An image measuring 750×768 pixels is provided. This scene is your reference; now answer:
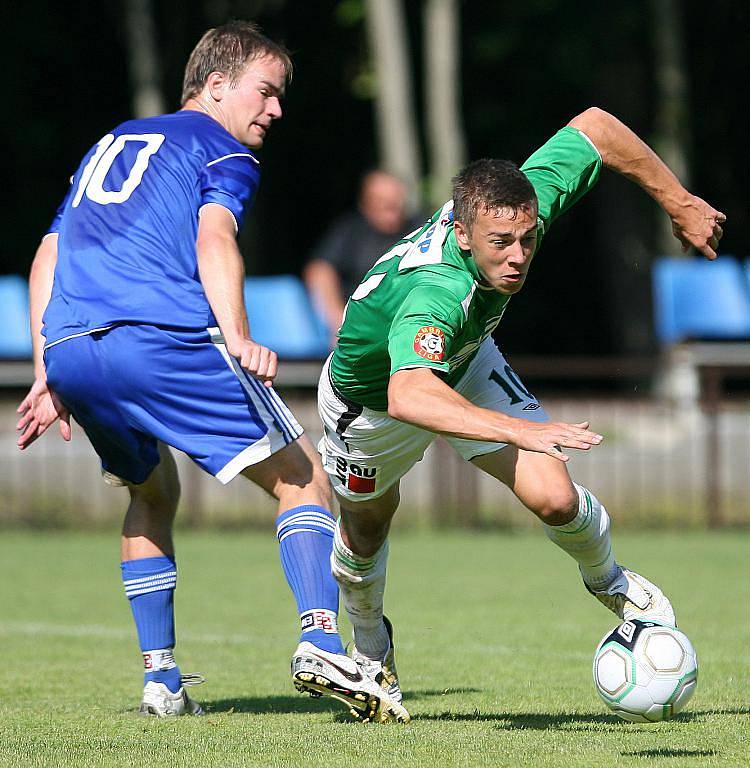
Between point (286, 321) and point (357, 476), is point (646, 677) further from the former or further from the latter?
point (286, 321)

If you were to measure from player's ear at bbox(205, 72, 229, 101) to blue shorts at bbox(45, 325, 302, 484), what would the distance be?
3.16 ft

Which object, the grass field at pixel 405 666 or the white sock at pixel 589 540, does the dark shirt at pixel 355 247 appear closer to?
the grass field at pixel 405 666

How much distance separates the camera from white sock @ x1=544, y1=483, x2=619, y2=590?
17.1ft

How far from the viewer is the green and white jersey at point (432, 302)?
4.66 m

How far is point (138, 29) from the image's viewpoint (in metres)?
19.7

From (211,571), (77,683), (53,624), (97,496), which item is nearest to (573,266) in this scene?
(97,496)

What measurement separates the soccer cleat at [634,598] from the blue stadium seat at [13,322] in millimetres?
12527

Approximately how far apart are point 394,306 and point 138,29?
613 inches

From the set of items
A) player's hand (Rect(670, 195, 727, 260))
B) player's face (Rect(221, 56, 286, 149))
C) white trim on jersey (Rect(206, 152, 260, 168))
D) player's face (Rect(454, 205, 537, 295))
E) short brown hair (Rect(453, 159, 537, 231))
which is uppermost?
player's face (Rect(221, 56, 286, 149))

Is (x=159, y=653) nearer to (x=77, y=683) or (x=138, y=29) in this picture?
(x=77, y=683)

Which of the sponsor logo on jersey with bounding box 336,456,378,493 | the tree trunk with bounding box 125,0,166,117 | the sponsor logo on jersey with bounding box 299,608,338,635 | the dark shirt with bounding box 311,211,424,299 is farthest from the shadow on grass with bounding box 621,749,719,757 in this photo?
the tree trunk with bounding box 125,0,166,117

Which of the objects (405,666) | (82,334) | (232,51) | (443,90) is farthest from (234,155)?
(443,90)

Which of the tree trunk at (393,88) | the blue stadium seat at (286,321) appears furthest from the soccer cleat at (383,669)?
the tree trunk at (393,88)

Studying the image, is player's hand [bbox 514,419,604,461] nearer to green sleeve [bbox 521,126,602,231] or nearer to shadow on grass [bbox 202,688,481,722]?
green sleeve [bbox 521,126,602,231]
